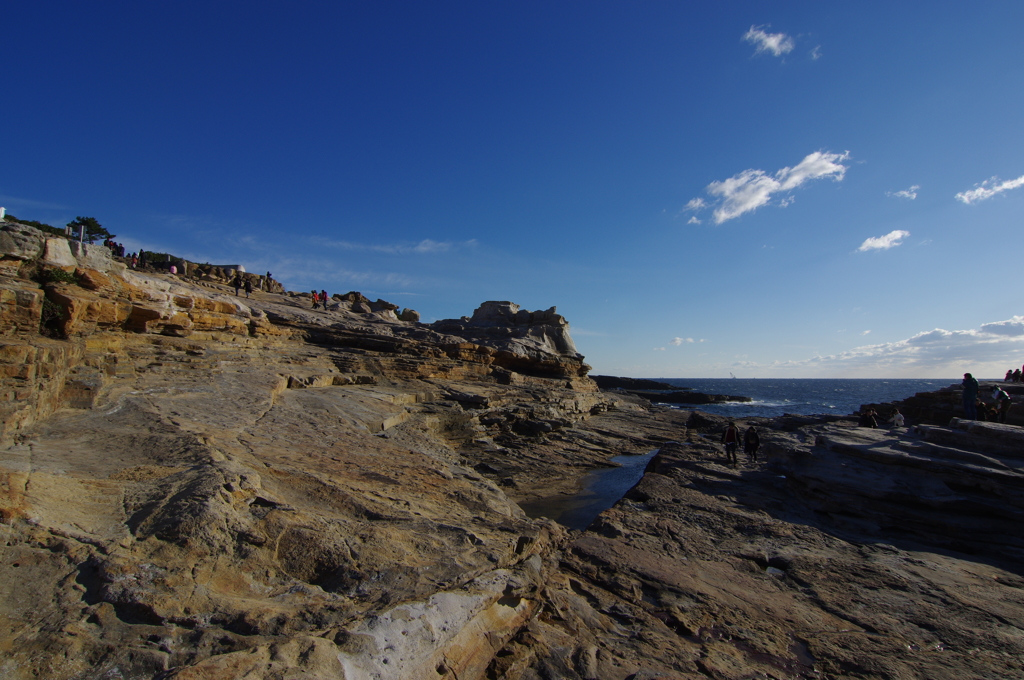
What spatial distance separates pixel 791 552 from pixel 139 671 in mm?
9551

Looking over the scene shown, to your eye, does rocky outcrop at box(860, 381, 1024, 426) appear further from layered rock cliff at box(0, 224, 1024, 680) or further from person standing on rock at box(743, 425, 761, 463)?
layered rock cliff at box(0, 224, 1024, 680)

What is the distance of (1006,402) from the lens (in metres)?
16.8

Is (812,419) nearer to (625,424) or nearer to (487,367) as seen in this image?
(625,424)

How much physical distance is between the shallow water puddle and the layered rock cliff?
2.57ft

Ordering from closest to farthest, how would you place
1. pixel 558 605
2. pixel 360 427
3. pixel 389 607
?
pixel 389 607, pixel 558 605, pixel 360 427

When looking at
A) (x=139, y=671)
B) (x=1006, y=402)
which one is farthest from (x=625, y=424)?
(x=139, y=671)

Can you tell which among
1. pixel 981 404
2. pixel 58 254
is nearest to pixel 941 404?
pixel 981 404

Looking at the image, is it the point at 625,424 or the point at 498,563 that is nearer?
the point at 498,563

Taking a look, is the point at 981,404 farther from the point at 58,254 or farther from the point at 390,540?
the point at 58,254

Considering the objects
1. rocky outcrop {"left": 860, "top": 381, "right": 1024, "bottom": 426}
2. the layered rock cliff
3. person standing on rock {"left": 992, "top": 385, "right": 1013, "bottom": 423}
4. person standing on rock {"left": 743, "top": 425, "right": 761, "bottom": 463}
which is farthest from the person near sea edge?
rocky outcrop {"left": 860, "top": 381, "right": 1024, "bottom": 426}

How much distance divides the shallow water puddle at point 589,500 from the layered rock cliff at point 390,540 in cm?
78

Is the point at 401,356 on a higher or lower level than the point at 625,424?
higher

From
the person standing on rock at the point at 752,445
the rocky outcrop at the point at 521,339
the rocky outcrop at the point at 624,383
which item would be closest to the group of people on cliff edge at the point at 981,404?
the person standing on rock at the point at 752,445

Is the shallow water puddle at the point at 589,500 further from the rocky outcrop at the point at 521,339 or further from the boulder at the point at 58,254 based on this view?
the boulder at the point at 58,254
